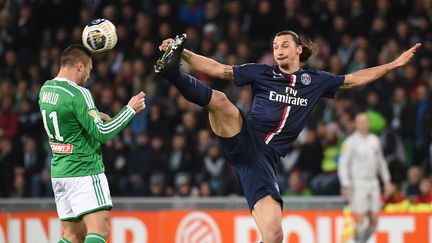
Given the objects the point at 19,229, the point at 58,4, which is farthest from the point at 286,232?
the point at 58,4

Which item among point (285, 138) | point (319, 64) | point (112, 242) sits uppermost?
point (319, 64)

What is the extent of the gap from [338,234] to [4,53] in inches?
338

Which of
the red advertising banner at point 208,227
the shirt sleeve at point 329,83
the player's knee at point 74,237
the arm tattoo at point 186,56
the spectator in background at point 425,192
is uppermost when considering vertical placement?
the arm tattoo at point 186,56

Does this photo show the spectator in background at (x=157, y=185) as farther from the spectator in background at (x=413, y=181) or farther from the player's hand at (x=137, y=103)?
the player's hand at (x=137, y=103)

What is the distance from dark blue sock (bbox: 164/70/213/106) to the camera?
740 centimetres

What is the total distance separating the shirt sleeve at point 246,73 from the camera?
807cm

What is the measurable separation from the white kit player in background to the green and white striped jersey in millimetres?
6234

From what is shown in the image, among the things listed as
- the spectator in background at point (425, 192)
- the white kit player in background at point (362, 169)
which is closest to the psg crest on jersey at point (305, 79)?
the spectator in background at point (425, 192)

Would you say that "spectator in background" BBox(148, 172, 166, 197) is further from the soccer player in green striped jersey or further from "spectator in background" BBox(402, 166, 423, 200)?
the soccer player in green striped jersey

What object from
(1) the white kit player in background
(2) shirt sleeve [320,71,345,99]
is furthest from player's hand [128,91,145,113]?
(1) the white kit player in background

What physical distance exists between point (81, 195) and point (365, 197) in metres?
7.07

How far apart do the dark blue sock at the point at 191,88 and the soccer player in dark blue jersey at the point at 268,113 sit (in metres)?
0.14

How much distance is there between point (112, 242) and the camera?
12094 millimetres

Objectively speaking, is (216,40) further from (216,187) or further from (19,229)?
(19,229)
